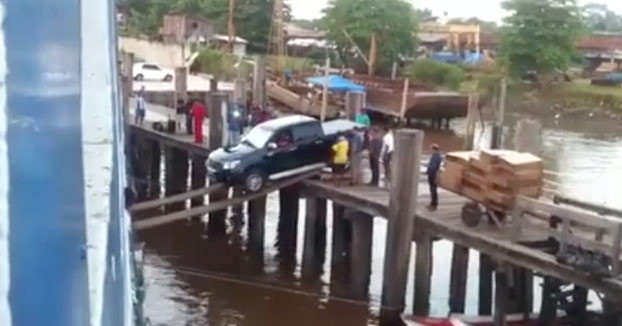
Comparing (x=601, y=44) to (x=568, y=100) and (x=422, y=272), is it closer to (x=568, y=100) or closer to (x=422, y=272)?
(x=568, y=100)

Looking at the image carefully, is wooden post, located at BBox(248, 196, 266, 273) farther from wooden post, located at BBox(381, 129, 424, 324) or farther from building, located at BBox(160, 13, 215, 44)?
building, located at BBox(160, 13, 215, 44)

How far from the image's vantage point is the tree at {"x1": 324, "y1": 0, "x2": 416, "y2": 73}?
58469mm

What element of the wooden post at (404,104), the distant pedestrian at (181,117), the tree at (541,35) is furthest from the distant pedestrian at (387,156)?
the tree at (541,35)

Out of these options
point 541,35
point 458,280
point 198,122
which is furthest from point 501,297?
point 541,35

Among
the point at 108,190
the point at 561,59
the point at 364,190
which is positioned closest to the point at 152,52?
the point at 561,59

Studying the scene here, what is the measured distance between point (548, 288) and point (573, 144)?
32.9 metres

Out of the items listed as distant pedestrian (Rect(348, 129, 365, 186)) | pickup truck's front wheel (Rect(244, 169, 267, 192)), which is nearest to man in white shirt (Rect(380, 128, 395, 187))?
distant pedestrian (Rect(348, 129, 365, 186))

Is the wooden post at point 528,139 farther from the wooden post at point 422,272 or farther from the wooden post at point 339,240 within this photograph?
the wooden post at point 339,240

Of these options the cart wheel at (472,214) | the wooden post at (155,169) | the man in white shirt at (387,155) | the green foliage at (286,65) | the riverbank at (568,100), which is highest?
the man in white shirt at (387,155)

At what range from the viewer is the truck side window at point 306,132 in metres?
19.1

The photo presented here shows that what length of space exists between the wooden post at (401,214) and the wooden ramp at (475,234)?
1.20 ft

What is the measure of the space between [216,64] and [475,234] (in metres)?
43.7

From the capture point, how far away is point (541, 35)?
57938 millimetres

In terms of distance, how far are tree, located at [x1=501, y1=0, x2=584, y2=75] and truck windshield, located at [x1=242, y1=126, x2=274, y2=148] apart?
40811 mm
